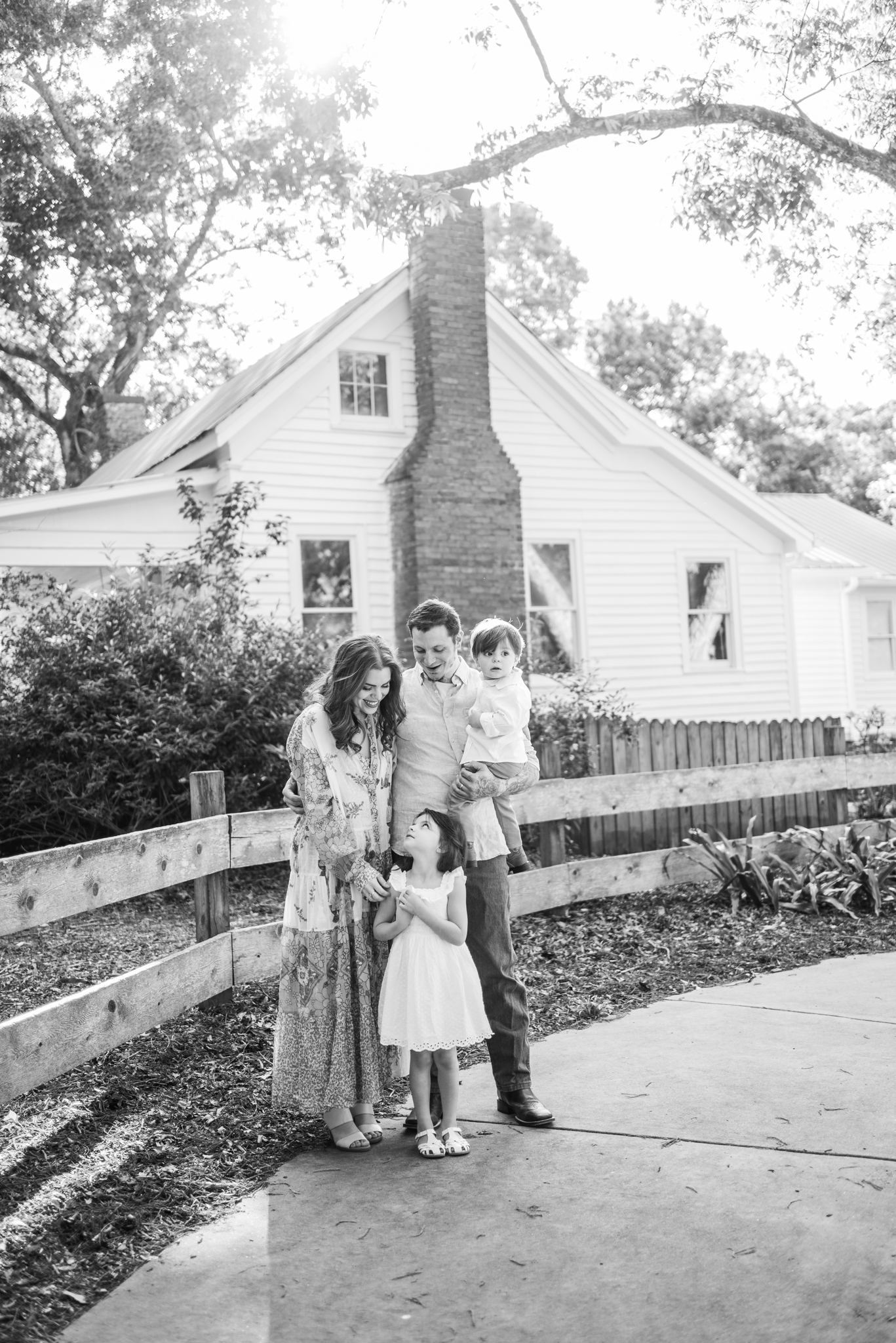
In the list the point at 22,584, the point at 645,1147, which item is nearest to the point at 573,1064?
the point at 645,1147

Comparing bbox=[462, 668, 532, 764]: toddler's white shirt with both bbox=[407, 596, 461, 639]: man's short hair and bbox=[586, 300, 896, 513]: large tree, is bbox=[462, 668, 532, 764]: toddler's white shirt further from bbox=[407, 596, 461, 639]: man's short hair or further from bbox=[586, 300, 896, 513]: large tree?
bbox=[586, 300, 896, 513]: large tree

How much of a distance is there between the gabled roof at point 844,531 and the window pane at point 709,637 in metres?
7.40

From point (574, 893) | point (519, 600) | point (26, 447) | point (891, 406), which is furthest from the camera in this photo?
point (891, 406)

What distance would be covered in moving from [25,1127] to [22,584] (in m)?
9.09

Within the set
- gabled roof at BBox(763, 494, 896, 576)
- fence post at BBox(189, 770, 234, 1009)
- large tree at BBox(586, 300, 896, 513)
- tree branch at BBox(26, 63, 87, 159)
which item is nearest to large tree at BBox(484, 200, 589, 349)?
large tree at BBox(586, 300, 896, 513)

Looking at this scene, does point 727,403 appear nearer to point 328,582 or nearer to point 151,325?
point 151,325

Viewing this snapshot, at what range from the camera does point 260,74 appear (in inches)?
513

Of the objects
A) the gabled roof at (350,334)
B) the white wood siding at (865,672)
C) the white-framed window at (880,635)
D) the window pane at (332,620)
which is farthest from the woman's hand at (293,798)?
the white-framed window at (880,635)

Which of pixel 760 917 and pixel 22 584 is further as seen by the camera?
pixel 22 584

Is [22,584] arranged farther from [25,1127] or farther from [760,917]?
[25,1127]

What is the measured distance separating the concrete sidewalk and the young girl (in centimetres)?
20

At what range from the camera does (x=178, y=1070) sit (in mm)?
5031

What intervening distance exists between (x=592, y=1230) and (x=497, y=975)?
1.14 meters

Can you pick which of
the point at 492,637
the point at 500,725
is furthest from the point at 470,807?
the point at 492,637
